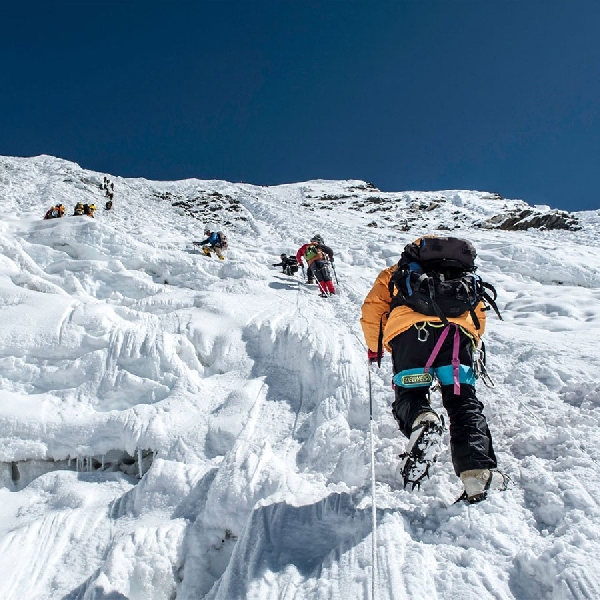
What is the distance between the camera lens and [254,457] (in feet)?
10.4

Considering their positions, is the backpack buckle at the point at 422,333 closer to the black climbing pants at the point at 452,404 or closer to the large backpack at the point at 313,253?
the black climbing pants at the point at 452,404

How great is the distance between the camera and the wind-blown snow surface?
2236 millimetres

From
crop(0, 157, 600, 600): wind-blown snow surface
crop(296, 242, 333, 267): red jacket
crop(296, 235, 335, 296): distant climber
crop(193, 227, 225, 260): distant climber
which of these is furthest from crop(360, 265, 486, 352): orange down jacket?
crop(193, 227, 225, 260): distant climber

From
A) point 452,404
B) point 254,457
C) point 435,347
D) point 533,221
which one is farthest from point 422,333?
point 533,221

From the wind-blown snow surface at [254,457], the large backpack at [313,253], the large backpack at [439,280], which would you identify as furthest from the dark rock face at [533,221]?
the large backpack at [439,280]

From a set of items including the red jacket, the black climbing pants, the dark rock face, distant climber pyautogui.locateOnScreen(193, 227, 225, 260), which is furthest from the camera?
the dark rock face

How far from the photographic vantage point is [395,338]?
3.01m

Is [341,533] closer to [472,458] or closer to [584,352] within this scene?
[472,458]

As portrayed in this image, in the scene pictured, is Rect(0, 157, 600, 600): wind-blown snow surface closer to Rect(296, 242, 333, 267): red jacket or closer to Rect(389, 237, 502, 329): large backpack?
Rect(389, 237, 502, 329): large backpack

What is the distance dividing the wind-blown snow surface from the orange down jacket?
33.6 inches

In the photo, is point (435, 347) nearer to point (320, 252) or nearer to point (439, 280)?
point (439, 280)

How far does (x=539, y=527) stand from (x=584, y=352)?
282cm

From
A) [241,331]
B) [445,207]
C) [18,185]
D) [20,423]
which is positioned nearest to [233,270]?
[241,331]

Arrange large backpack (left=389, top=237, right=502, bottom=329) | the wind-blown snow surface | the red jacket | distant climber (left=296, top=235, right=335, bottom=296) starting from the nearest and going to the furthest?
the wind-blown snow surface, large backpack (left=389, top=237, right=502, bottom=329), distant climber (left=296, top=235, right=335, bottom=296), the red jacket
